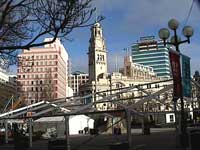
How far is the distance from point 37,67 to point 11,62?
421 feet

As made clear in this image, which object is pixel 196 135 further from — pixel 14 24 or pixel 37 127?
pixel 37 127

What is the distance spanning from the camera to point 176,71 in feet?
77.7

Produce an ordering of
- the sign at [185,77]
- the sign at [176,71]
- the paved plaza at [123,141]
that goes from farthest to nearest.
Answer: the paved plaza at [123,141] < the sign at [185,77] < the sign at [176,71]

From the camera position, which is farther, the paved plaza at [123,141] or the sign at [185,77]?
the paved plaza at [123,141]

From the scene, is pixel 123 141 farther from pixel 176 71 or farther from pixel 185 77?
pixel 176 71

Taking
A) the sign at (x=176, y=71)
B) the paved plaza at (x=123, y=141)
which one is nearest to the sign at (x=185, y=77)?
the sign at (x=176, y=71)

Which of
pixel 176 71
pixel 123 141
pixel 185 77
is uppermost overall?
pixel 176 71

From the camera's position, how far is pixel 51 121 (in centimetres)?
5762

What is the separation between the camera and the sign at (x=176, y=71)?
23453 millimetres

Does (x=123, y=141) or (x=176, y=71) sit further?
(x=123, y=141)

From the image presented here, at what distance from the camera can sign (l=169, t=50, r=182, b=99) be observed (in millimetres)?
23453

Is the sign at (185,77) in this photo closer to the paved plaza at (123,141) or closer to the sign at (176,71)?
the sign at (176,71)

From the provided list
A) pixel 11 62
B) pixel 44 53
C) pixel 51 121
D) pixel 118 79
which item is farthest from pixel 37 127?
pixel 118 79

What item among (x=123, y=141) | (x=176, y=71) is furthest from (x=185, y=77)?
(x=123, y=141)
